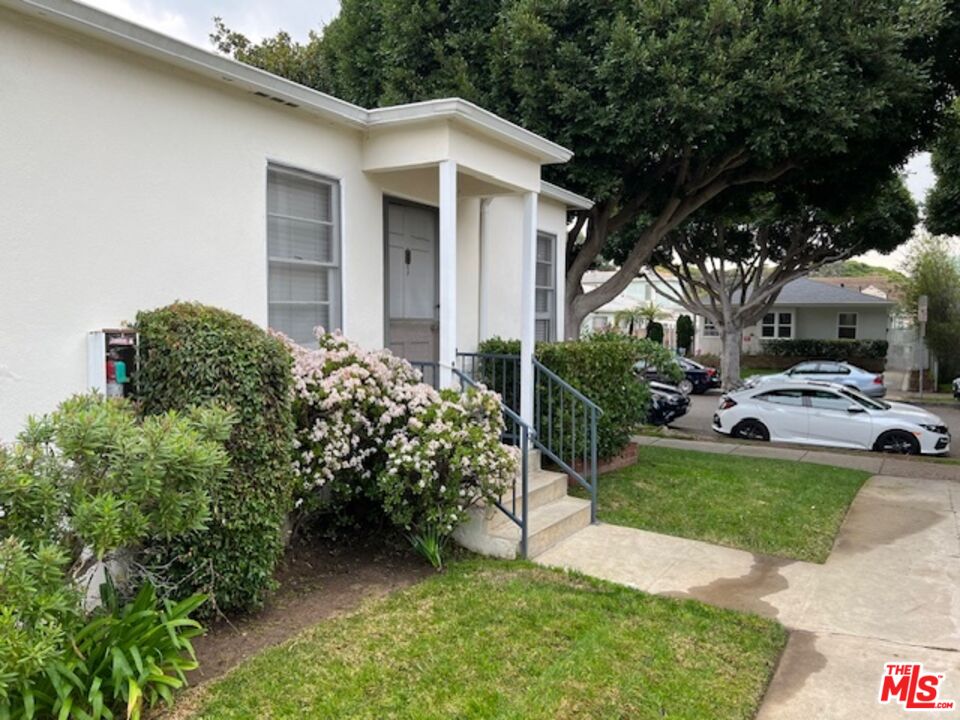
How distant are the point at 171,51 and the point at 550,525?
430 cm

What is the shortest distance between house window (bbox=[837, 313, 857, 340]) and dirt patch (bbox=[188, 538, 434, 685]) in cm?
3205

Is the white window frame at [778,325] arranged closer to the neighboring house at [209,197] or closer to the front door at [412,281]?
the neighboring house at [209,197]

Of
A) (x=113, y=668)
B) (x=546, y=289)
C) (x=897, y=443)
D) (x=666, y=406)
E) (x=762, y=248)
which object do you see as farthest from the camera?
(x=762, y=248)

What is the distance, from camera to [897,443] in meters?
12.0

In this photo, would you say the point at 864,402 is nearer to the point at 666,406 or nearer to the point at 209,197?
the point at 666,406

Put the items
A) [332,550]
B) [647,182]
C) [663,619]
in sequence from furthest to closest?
[647,182]
[332,550]
[663,619]

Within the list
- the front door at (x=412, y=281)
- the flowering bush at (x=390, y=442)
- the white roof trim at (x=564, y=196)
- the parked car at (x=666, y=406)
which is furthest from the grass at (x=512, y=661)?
the parked car at (x=666, y=406)

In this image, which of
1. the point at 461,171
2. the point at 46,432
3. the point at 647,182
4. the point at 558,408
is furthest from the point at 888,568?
the point at 647,182

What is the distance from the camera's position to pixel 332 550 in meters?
5.20

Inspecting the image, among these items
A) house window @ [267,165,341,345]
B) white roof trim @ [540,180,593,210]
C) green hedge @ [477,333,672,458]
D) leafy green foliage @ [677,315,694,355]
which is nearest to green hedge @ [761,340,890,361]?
leafy green foliage @ [677,315,694,355]

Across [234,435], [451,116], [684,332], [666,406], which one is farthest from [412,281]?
[684,332]

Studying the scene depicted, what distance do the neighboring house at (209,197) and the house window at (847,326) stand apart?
96.5ft

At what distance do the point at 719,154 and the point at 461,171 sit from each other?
5244 mm

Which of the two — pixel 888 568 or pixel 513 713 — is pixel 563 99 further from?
pixel 513 713
